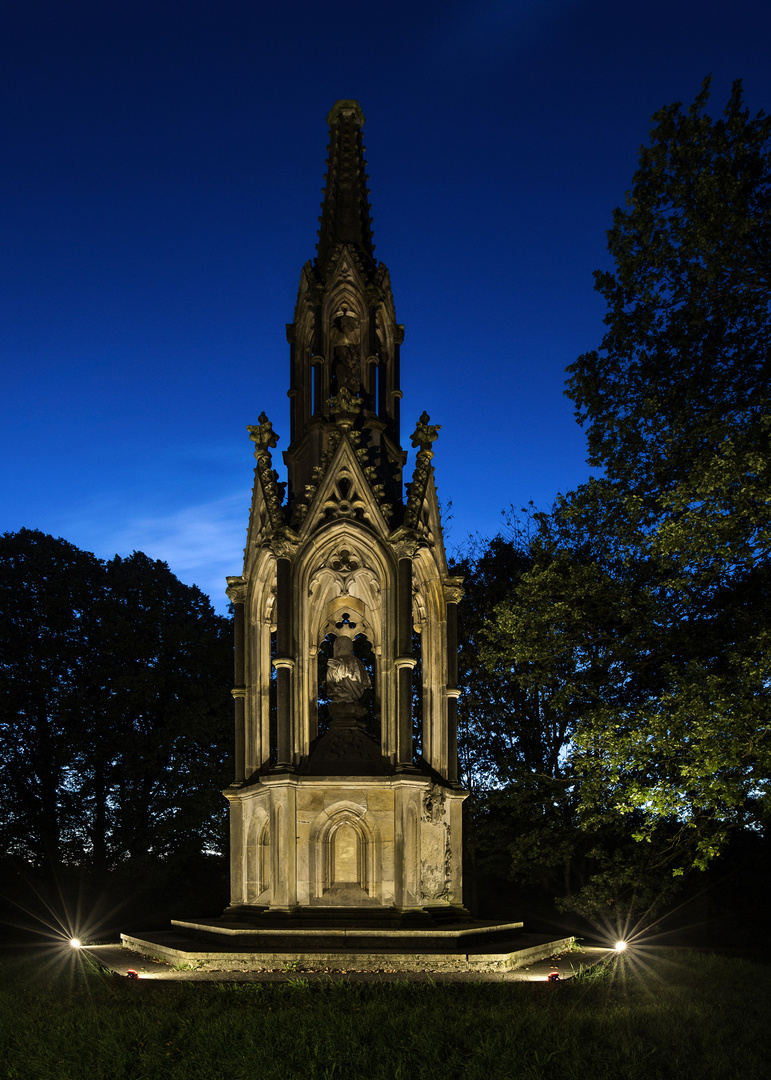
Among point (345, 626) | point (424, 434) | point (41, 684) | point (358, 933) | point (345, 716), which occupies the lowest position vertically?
point (358, 933)

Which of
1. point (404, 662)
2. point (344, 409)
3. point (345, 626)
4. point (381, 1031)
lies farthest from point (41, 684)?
point (381, 1031)

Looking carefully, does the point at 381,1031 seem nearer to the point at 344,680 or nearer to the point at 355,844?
the point at 355,844

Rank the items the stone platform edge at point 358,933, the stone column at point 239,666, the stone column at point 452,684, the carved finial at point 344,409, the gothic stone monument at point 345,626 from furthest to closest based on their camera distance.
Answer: the stone column at point 239,666, the stone column at point 452,684, the carved finial at point 344,409, the gothic stone monument at point 345,626, the stone platform edge at point 358,933

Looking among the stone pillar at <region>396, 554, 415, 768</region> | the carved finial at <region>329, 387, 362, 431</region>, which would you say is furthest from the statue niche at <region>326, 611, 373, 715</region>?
the carved finial at <region>329, 387, 362, 431</region>

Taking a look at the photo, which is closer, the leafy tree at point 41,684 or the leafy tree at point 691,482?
the leafy tree at point 691,482

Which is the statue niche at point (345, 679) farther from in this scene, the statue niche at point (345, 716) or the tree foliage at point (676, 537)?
the tree foliage at point (676, 537)

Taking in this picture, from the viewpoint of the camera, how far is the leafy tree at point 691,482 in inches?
419

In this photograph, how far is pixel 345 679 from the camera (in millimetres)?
13125

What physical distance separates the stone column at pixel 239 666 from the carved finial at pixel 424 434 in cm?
327

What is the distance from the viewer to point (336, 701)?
1291 cm

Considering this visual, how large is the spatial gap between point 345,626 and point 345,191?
704 centimetres

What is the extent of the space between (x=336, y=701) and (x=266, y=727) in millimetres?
1473

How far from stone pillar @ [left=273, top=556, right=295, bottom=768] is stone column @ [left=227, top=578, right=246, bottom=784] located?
1.44m

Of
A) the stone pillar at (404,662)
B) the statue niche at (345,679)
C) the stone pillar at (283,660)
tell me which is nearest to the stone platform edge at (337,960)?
the stone pillar at (404,662)
